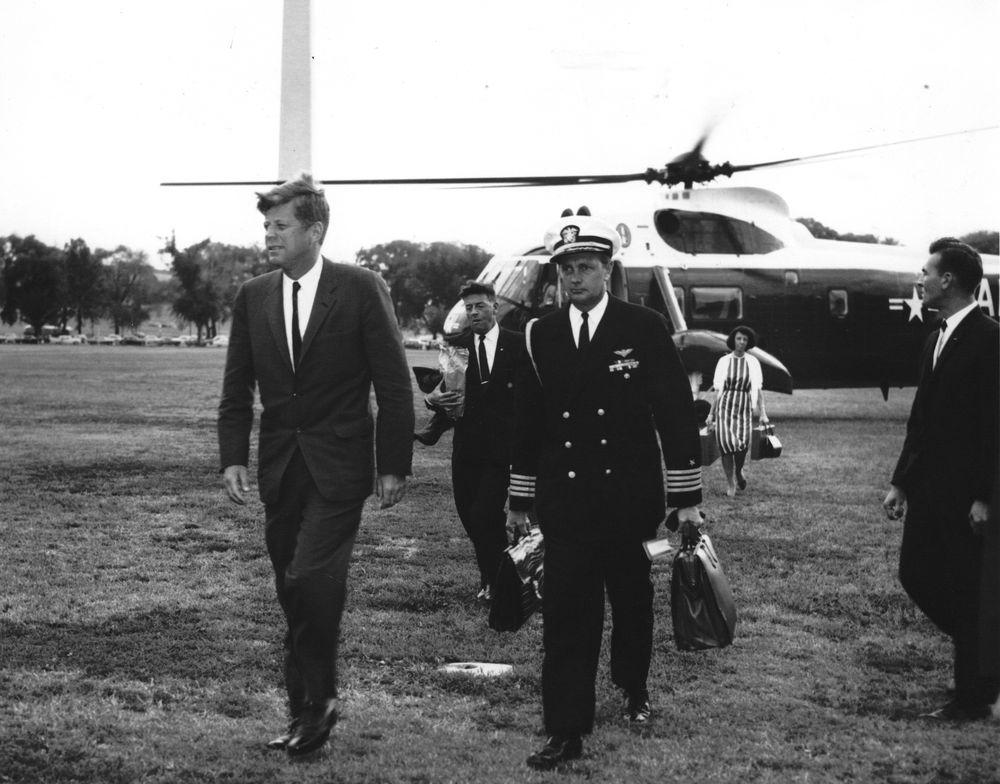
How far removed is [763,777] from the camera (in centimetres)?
441

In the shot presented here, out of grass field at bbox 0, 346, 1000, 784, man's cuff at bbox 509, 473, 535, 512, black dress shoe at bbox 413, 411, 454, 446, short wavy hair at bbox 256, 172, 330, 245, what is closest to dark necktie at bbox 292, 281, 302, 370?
short wavy hair at bbox 256, 172, 330, 245

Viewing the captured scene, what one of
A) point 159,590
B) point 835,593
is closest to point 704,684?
point 835,593

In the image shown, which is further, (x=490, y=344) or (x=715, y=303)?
(x=715, y=303)

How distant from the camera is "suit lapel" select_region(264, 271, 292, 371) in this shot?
484 centimetres

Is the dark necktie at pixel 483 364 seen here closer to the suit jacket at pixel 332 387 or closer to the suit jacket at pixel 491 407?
the suit jacket at pixel 491 407

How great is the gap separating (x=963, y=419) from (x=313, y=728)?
9.85 feet

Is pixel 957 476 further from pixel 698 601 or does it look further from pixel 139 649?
pixel 139 649

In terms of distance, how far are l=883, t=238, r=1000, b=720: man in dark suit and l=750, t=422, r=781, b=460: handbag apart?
7.93 m

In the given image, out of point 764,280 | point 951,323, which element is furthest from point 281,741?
point 764,280

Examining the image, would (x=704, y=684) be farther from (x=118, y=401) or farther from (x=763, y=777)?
(x=118, y=401)

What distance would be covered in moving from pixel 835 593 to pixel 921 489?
2717mm

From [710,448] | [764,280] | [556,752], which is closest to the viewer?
[556,752]

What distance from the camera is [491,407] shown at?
7055 mm

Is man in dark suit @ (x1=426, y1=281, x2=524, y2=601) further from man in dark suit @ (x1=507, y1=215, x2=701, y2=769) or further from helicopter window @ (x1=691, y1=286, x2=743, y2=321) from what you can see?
helicopter window @ (x1=691, y1=286, x2=743, y2=321)
